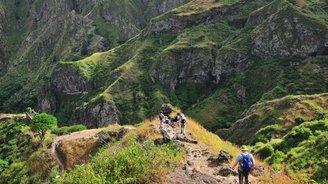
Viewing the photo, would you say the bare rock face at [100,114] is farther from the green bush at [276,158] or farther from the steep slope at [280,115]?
the green bush at [276,158]

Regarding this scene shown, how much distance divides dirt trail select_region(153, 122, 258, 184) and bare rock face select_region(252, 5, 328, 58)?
13829 centimetres

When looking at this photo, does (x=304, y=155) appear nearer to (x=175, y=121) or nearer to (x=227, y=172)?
(x=175, y=121)

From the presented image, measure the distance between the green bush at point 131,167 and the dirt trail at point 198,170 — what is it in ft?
2.03

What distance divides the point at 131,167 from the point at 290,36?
148 meters

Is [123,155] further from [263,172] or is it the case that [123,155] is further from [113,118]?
[113,118]

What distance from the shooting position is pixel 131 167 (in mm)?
20109

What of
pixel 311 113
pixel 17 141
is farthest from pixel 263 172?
pixel 311 113

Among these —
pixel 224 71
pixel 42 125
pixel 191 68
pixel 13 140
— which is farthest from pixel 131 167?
pixel 191 68

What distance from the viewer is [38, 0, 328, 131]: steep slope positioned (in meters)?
145

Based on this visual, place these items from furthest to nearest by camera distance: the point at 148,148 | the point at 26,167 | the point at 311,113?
the point at 311,113 < the point at 26,167 < the point at 148,148

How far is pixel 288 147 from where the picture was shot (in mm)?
43688

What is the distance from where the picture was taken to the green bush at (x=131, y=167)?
19641 millimetres

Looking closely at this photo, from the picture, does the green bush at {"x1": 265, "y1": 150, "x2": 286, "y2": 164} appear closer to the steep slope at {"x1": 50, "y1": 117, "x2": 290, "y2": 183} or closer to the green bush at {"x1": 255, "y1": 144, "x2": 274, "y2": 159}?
the green bush at {"x1": 255, "y1": 144, "x2": 274, "y2": 159}

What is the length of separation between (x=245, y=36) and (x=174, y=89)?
141ft
